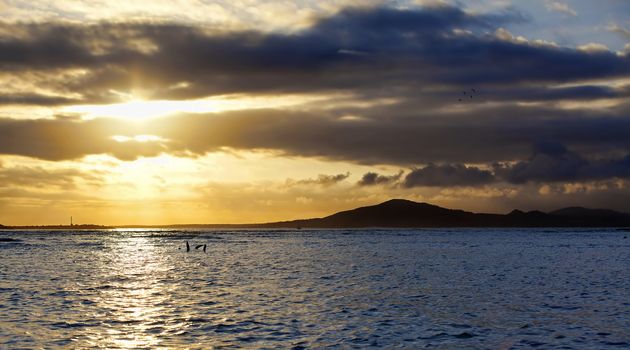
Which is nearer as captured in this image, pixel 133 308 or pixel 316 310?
pixel 316 310

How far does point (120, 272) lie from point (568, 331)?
52.8 m

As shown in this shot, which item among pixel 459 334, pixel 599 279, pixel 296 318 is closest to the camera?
pixel 459 334

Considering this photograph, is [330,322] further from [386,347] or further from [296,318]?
[386,347]

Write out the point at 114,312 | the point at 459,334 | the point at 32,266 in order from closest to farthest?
1. the point at 459,334
2. the point at 114,312
3. the point at 32,266

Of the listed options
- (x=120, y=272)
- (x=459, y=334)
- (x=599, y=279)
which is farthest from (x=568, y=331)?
(x=120, y=272)

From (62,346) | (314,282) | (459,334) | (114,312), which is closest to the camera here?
(62,346)

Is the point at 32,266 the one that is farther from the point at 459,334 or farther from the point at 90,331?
the point at 459,334

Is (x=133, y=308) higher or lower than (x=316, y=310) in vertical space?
higher

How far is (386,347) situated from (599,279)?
4198 cm

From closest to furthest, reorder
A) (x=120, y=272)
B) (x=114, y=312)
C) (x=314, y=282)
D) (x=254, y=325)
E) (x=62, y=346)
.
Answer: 1. (x=62, y=346)
2. (x=254, y=325)
3. (x=114, y=312)
4. (x=314, y=282)
5. (x=120, y=272)

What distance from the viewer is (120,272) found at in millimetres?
73375

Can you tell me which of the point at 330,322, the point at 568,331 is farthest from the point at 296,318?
the point at 568,331

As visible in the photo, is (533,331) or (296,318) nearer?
(533,331)

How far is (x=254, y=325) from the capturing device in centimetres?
3472
